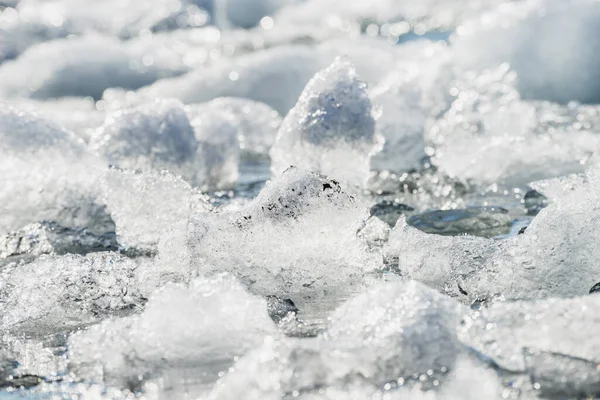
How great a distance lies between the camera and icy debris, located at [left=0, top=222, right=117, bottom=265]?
8.40 ft

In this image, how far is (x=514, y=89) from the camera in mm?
4867

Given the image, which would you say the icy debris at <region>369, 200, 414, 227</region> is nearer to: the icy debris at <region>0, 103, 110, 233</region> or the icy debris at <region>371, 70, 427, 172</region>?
the icy debris at <region>371, 70, 427, 172</region>

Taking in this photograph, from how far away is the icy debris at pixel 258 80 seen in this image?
16.8ft

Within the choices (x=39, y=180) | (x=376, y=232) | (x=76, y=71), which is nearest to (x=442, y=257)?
(x=376, y=232)

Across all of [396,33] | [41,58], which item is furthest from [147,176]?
[396,33]

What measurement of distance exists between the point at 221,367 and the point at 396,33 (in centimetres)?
700

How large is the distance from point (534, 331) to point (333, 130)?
1.41 meters

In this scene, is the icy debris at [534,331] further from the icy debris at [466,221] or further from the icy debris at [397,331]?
the icy debris at [466,221]

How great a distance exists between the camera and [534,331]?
1.58 metres

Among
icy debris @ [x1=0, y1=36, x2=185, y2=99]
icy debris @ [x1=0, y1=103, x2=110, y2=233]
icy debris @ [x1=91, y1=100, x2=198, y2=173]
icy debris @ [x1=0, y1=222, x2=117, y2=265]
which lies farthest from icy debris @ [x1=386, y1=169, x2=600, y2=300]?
icy debris @ [x1=0, y1=36, x2=185, y2=99]

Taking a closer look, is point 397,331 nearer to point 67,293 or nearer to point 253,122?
point 67,293

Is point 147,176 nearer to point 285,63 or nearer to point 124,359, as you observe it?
point 124,359

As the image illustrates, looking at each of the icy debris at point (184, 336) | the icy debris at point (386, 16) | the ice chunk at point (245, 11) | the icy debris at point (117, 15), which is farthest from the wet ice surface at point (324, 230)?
the ice chunk at point (245, 11)

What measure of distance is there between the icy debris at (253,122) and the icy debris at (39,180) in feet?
3.79
